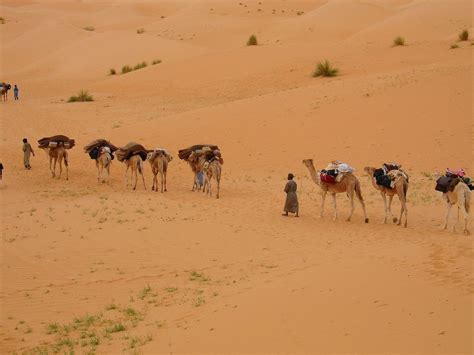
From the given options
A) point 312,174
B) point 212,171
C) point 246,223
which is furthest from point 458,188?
point 212,171

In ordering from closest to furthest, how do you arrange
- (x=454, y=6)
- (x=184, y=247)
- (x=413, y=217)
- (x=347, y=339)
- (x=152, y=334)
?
(x=347, y=339) < (x=152, y=334) < (x=184, y=247) < (x=413, y=217) < (x=454, y=6)

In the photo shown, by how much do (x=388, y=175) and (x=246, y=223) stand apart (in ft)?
11.1

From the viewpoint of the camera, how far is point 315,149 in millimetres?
23891

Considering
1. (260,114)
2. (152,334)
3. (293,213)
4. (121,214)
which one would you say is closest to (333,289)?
(152,334)

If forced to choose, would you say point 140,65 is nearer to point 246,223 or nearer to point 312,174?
point 312,174

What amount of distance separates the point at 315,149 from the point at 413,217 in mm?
8214

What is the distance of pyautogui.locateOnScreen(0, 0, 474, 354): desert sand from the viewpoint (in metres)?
8.59

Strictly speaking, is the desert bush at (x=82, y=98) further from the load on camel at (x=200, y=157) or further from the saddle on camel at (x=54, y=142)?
the load on camel at (x=200, y=157)

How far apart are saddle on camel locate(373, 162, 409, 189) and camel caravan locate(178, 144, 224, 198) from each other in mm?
4762

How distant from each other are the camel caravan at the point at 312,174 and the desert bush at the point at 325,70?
57.0 ft

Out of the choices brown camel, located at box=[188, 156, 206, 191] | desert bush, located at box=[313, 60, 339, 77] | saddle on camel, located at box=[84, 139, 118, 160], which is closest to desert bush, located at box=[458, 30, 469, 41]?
desert bush, located at box=[313, 60, 339, 77]

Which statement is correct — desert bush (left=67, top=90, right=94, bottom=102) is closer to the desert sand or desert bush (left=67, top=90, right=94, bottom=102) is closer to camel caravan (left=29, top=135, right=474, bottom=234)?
the desert sand

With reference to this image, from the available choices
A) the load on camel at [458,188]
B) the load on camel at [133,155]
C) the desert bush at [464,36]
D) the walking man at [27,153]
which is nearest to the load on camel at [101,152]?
the load on camel at [133,155]

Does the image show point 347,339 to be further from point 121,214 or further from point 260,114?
point 260,114
